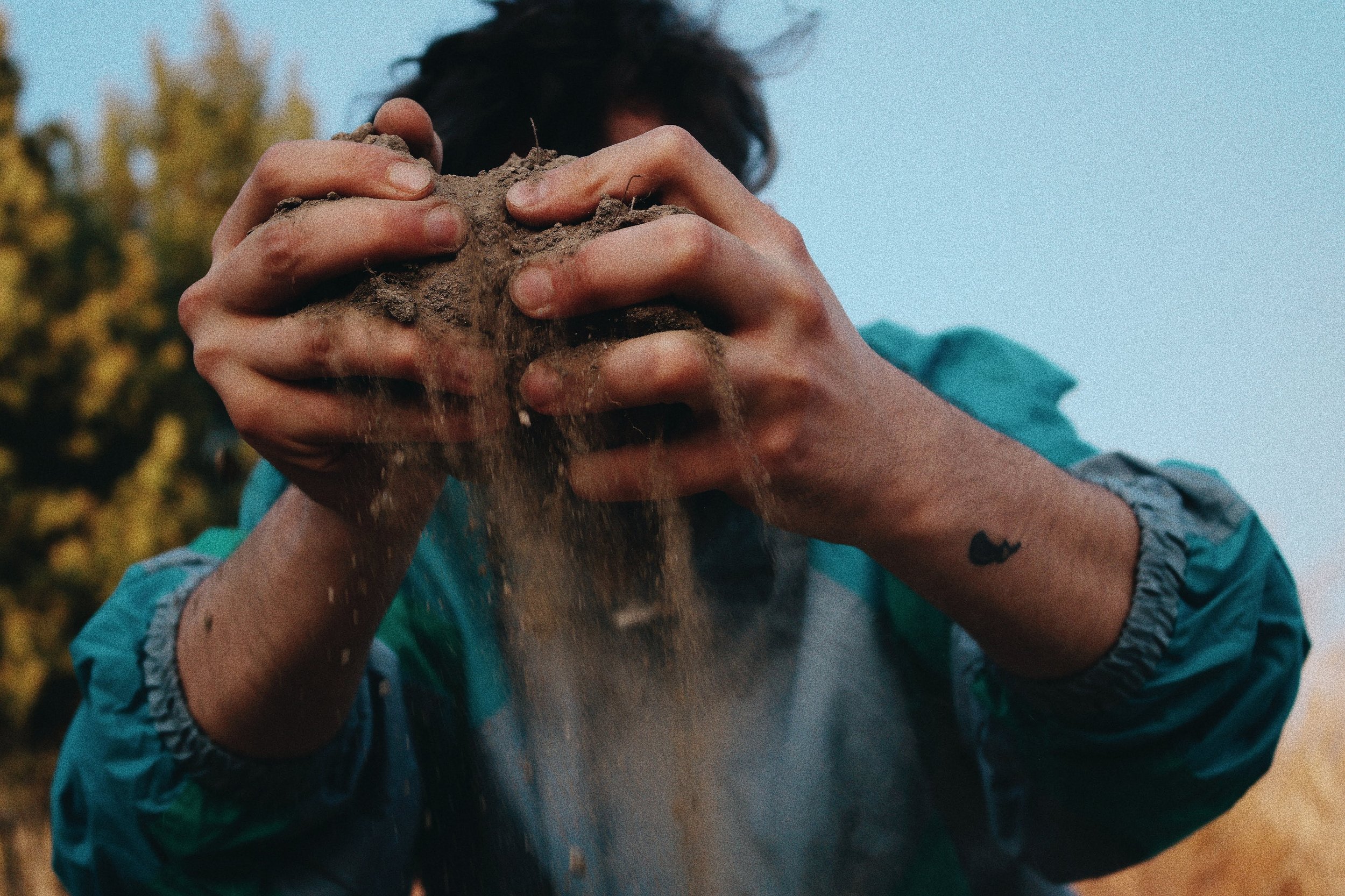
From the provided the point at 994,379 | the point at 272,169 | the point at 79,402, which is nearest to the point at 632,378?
the point at 272,169

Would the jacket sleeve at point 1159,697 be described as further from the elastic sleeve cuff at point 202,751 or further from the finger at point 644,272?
the elastic sleeve cuff at point 202,751

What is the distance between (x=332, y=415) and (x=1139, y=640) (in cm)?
120

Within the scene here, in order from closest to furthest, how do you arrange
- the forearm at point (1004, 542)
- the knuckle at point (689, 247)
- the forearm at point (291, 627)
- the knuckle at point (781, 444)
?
the knuckle at point (689, 247) → the knuckle at point (781, 444) → the forearm at point (1004, 542) → the forearm at point (291, 627)

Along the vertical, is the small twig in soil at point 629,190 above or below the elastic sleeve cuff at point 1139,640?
above

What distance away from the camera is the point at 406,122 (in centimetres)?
123

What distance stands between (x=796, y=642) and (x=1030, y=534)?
2.08 feet

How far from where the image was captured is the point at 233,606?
1421 mm

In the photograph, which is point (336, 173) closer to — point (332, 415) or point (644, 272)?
point (332, 415)

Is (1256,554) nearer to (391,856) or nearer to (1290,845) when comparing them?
(391,856)

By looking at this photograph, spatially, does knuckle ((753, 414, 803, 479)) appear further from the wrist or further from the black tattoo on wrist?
the black tattoo on wrist

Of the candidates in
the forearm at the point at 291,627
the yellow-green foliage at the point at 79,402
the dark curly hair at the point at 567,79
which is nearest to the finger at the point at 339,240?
the forearm at the point at 291,627

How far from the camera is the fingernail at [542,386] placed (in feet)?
3.34

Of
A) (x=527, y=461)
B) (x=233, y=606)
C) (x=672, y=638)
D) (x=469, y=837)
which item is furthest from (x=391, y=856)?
(x=527, y=461)

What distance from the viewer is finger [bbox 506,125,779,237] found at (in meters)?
1.02
